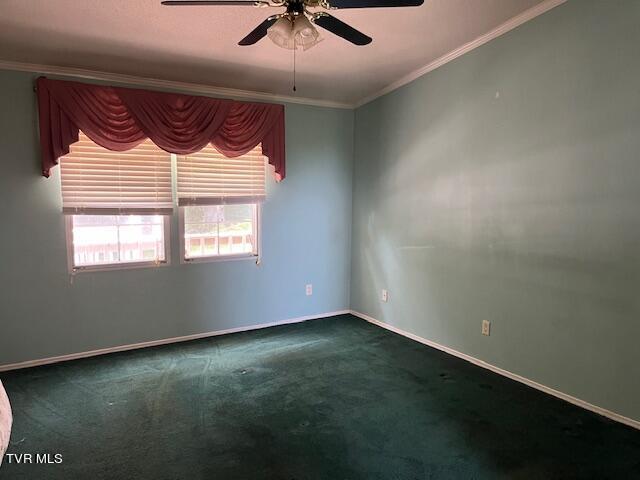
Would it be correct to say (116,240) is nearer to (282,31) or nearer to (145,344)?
(145,344)

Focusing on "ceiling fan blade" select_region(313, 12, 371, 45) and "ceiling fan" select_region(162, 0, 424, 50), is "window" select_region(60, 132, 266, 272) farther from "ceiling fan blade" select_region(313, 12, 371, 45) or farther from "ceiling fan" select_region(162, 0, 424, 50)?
"ceiling fan blade" select_region(313, 12, 371, 45)

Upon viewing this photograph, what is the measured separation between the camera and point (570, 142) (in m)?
2.46

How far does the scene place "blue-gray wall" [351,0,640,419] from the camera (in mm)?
2254

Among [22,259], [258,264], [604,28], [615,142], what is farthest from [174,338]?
[604,28]

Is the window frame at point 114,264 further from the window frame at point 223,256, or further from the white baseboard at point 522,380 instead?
the white baseboard at point 522,380

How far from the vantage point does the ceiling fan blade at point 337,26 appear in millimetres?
1823

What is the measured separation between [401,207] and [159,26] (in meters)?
2.43

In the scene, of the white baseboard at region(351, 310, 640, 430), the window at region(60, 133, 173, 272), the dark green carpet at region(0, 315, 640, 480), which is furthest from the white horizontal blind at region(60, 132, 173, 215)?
the white baseboard at region(351, 310, 640, 430)

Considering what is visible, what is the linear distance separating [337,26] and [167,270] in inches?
102

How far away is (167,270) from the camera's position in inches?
143

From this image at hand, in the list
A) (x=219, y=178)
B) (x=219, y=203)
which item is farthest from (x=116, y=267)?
(x=219, y=178)

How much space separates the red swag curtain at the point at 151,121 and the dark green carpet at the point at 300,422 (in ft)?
5.80

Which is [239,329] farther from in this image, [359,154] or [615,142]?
[615,142]

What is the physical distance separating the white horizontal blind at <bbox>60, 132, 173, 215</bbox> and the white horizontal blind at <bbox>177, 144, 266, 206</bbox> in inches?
6.2
